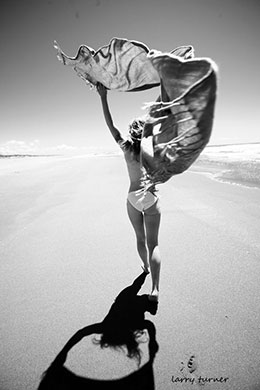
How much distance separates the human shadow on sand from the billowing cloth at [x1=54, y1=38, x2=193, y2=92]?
2.65 meters

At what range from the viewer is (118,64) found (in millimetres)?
1747

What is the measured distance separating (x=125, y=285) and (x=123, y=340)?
0.76 m

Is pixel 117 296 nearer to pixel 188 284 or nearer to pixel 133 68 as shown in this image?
pixel 188 284

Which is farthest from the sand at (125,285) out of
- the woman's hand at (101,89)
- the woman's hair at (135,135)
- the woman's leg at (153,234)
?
the woman's hand at (101,89)

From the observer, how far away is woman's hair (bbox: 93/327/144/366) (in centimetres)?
189

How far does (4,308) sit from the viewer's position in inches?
95.2

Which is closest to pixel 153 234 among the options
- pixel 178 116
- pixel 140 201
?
pixel 140 201

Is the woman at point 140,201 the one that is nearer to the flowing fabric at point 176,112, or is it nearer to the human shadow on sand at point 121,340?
the human shadow on sand at point 121,340

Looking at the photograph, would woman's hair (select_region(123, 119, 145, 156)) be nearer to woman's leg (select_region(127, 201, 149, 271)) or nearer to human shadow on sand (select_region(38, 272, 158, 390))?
woman's leg (select_region(127, 201, 149, 271))

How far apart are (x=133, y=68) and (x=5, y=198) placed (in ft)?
22.9

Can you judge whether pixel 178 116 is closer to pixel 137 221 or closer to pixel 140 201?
pixel 140 201

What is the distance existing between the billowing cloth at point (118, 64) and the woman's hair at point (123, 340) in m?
2.73

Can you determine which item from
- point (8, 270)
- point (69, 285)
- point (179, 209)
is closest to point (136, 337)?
point (69, 285)

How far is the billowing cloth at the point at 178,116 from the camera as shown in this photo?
0.94 metres
